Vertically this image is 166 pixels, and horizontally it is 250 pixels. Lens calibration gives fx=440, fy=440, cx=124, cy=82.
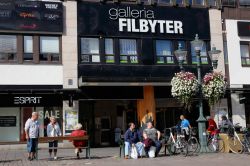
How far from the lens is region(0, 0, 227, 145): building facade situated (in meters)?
24.1

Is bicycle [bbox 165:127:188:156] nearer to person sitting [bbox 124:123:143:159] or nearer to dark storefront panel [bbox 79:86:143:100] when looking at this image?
person sitting [bbox 124:123:143:159]

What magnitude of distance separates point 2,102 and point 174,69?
34.1 ft

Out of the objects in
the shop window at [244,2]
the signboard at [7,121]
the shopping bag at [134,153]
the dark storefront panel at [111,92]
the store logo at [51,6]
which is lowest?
the shopping bag at [134,153]

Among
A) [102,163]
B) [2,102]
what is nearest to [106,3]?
[2,102]

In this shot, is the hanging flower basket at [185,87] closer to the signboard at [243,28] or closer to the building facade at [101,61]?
the building facade at [101,61]

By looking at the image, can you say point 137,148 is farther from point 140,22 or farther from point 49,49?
point 140,22

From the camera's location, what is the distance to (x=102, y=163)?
1505 cm

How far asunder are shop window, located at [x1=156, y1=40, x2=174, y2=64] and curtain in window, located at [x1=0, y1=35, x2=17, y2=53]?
338 inches

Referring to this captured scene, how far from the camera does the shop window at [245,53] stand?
2883 centimetres

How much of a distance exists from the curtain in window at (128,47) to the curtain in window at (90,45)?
1.54 metres

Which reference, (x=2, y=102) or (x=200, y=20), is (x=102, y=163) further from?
(x=200, y=20)

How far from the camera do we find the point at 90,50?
1013 inches

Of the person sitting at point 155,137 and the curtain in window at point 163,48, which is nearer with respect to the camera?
the person sitting at point 155,137

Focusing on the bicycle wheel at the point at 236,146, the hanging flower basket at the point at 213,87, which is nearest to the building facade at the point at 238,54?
the hanging flower basket at the point at 213,87
